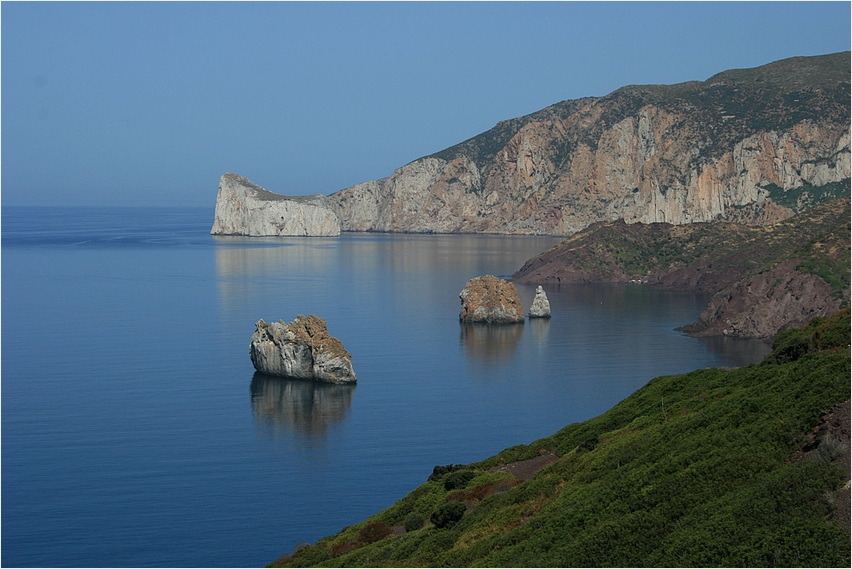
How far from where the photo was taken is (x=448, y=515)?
107ft

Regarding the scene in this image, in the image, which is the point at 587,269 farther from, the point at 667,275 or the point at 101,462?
the point at 101,462

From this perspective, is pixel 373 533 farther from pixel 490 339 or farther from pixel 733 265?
pixel 733 265

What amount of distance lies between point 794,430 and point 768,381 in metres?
8.70

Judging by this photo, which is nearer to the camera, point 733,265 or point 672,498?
point 672,498

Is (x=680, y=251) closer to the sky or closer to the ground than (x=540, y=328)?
closer to the sky

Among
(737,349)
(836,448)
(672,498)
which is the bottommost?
(737,349)

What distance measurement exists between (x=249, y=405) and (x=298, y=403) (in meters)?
4.17

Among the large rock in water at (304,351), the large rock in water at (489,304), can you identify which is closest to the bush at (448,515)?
the large rock in water at (304,351)

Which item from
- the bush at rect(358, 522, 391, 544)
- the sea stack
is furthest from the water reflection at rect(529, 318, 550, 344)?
the bush at rect(358, 522, 391, 544)

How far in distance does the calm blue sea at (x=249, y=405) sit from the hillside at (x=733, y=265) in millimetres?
7470

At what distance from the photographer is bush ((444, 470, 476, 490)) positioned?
39.3 m

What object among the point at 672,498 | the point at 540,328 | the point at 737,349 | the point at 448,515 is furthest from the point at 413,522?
the point at 540,328

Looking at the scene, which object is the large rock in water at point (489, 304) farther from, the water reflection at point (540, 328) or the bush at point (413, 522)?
the bush at point (413, 522)

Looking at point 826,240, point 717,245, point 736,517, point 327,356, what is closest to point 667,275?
point 717,245
